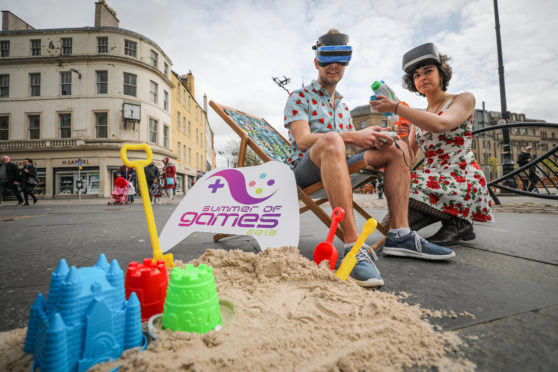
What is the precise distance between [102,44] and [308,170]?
921 inches

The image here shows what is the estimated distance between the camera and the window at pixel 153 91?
20.2 metres

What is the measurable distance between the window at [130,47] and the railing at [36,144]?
7121 millimetres

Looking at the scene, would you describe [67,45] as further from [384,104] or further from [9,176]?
[384,104]

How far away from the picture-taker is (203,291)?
2.49 feet

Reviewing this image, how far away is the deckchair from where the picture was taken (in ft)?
5.87

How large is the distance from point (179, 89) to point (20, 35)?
10755mm

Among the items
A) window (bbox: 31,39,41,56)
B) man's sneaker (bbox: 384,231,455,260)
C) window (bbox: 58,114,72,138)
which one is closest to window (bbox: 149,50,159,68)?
window (bbox: 58,114,72,138)

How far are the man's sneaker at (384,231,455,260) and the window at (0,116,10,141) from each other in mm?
26129

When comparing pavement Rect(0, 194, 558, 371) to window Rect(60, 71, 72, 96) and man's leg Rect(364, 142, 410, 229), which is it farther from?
window Rect(60, 71, 72, 96)

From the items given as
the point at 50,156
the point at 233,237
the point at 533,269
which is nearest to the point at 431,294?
the point at 533,269

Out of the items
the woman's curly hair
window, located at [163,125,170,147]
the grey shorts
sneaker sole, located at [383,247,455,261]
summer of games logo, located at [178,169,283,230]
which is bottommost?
sneaker sole, located at [383,247,455,261]

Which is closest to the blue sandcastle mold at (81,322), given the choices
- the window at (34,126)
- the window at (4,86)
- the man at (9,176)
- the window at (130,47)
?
the man at (9,176)

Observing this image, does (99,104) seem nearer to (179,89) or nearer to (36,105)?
(36,105)

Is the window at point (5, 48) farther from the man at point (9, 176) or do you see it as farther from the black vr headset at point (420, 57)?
the black vr headset at point (420, 57)
